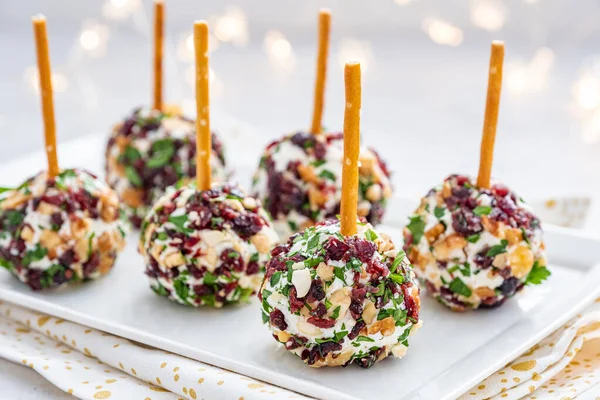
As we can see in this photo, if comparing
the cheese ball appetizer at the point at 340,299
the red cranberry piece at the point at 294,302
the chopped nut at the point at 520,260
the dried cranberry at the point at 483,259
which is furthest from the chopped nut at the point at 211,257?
the chopped nut at the point at 520,260

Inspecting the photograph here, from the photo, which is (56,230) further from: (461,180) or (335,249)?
(461,180)

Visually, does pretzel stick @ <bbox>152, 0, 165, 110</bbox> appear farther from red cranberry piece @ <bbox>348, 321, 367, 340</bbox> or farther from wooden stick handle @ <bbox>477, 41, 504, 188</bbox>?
red cranberry piece @ <bbox>348, 321, 367, 340</bbox>

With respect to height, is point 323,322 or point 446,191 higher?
point 446,191

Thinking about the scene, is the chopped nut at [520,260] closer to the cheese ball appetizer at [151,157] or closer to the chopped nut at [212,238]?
the chopped nut at [212,238]

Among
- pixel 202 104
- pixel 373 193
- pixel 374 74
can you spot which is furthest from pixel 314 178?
pixel 374 74

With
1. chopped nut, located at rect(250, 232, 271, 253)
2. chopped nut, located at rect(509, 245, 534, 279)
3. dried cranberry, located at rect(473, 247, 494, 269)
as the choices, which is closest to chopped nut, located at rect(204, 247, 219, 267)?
chopped nut, located at rect(250, 232, 271, 253)

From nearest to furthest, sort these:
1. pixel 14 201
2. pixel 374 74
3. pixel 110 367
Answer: pixel 110 367
pixel 14 201
pixel 374 74
